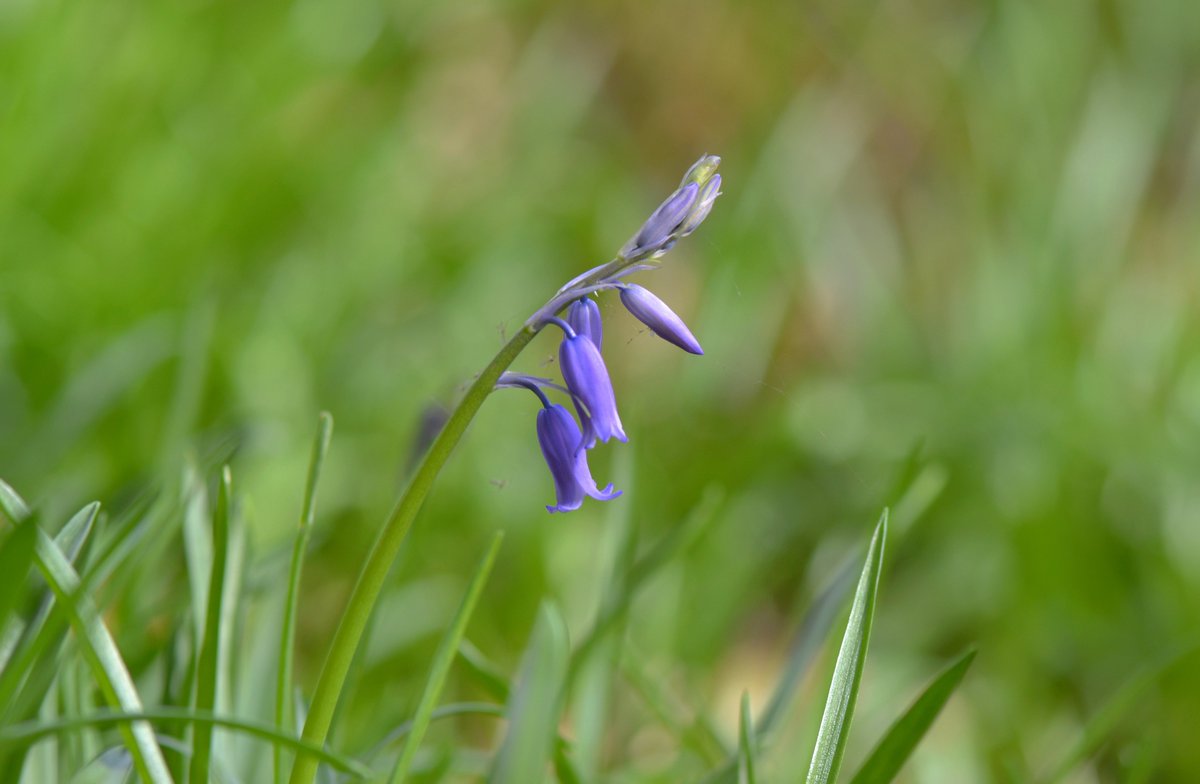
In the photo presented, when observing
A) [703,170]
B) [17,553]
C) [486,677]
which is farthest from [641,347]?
[17,553]

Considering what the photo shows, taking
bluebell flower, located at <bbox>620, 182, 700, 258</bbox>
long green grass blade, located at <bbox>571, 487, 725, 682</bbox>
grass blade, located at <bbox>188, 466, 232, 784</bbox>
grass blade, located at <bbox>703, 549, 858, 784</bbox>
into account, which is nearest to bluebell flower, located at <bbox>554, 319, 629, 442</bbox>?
bluebell flower, located at <bbox>620, 182, 700, 258</bbox>

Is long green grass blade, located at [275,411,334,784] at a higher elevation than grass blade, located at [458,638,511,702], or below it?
higher

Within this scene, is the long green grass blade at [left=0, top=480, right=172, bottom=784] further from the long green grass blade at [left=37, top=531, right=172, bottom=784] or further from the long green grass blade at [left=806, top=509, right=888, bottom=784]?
the long green grass blade at [left=806, top=509, right=888, bottom=784]

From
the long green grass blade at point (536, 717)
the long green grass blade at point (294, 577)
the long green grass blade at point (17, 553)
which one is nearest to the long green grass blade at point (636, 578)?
the long green grass blade at point (536, 717)

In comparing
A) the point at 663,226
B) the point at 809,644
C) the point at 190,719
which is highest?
the point at 663,226

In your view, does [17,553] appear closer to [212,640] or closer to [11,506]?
[11,506]

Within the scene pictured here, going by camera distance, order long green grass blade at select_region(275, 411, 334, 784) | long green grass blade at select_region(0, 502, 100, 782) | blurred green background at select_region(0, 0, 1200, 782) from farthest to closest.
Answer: blurred green background at select_region(0, 0, 1200, 782)
long green grass blade at select_region(275, 411, 334, 784)
long green grass blade at select_region(0, 502, 100, 782)
